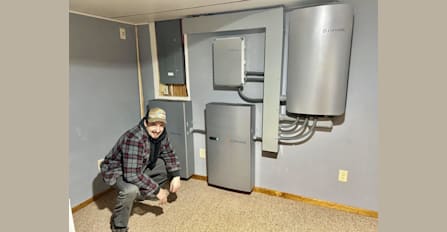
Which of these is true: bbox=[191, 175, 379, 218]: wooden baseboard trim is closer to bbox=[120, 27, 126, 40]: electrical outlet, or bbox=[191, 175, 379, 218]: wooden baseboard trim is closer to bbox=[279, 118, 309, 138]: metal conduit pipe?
bbox=[279, 118, 309, 138]: metal conduit pipe

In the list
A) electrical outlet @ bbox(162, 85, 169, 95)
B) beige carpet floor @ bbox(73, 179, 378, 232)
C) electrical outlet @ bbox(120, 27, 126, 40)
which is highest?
electrical outlet @ bbox(120, 27, 126, 40)

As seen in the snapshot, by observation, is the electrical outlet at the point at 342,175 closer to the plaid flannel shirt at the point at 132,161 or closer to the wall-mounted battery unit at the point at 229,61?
the wall-mounted battery unit at the point at 229,61

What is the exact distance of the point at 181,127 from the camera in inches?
108

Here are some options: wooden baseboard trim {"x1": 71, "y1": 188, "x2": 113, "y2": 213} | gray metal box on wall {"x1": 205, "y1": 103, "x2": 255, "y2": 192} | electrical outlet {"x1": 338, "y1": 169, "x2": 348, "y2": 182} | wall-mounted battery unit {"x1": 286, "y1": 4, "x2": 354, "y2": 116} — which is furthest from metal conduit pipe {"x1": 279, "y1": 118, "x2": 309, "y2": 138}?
wooden baseboard trim {"x1": 71, "y1": 188, "x2": 113, "y2": 213}

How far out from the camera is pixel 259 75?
2379 mm

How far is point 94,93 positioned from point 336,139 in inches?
94.6

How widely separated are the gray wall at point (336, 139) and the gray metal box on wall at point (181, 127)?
8.4 inches

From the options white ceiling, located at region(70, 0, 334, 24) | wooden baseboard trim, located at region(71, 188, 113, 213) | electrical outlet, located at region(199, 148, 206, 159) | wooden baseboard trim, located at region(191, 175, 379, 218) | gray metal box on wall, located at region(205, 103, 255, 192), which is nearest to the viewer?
white ceiling, located at region(70, 0, 334, 24)

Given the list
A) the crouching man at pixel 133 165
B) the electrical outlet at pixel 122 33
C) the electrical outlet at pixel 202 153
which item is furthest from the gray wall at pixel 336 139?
the crouching man at pixel 133 165

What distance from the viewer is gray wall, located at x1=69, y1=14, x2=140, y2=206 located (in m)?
2.27

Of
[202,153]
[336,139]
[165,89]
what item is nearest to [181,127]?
[202,153]

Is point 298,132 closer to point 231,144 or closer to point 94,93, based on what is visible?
point 231,144

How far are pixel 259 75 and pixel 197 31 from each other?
Answer: 795 mm

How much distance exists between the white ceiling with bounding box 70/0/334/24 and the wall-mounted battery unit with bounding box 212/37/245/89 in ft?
0.99
